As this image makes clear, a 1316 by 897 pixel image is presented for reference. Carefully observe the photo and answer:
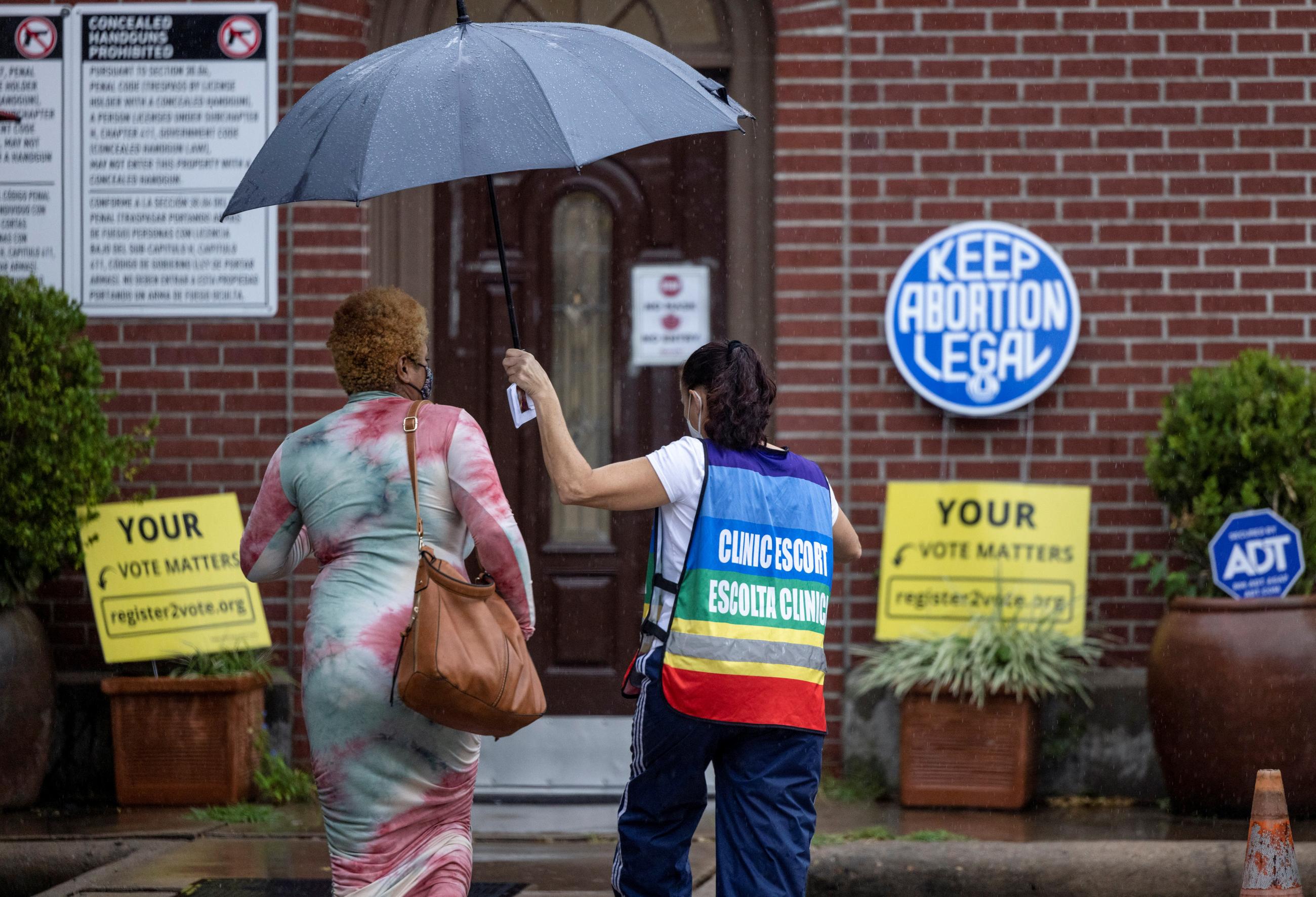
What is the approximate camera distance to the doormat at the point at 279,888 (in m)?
4.78

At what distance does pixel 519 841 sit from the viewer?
19.1ft

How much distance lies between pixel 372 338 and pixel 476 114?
1.88ft

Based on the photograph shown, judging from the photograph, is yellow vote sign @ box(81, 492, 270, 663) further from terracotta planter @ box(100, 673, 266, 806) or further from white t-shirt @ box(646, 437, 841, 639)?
white t-shirt @ box(646, 437, 841, 639)

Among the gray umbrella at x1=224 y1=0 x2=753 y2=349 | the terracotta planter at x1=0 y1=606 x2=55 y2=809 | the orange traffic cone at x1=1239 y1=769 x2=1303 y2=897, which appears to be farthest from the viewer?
the terracotta planter at x1=0 y1=606 x2=55 y2=809

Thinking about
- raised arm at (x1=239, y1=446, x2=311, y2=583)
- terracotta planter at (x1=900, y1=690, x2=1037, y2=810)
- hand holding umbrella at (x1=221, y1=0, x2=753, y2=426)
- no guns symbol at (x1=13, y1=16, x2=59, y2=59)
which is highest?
no guns symbol at (x1=13, y1=16, x2=59, y2=59)

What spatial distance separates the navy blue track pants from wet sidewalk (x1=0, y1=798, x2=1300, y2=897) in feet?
4.53

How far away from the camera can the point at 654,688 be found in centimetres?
351

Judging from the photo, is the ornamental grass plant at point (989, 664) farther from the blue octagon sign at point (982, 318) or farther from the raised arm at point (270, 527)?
the raised arm at point (270, 527)

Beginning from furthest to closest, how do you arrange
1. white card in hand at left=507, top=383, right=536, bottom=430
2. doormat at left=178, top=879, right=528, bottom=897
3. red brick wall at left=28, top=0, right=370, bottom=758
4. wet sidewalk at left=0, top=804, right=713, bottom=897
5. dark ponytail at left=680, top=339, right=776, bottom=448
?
red brick wall at left=28, top=0, right=370, bottom=758, wet sidewalk at left=0, top=804, right=713, bottom=897, doormat at left=178, top=879, right=528, bottom=897, dark ponytail at left=680, top=339, right=776, bottom=448, white card in hand at left=507, top=383, right=536, bottom=430

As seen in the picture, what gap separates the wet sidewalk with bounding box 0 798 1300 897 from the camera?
515cm

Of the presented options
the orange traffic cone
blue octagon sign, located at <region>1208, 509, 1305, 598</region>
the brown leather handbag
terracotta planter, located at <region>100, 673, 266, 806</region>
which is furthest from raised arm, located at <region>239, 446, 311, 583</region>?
blue octagon sign, located at <region>1208, 509, 1305, 598</region>

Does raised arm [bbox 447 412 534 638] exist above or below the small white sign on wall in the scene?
below

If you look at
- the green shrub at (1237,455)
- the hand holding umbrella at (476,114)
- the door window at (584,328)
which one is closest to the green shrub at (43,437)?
the door window at (584,328)

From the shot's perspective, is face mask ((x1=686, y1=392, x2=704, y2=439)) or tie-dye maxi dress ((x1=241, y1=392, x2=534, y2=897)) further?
face mask ((x1=686, y1=392, x2=704, y2=439))
